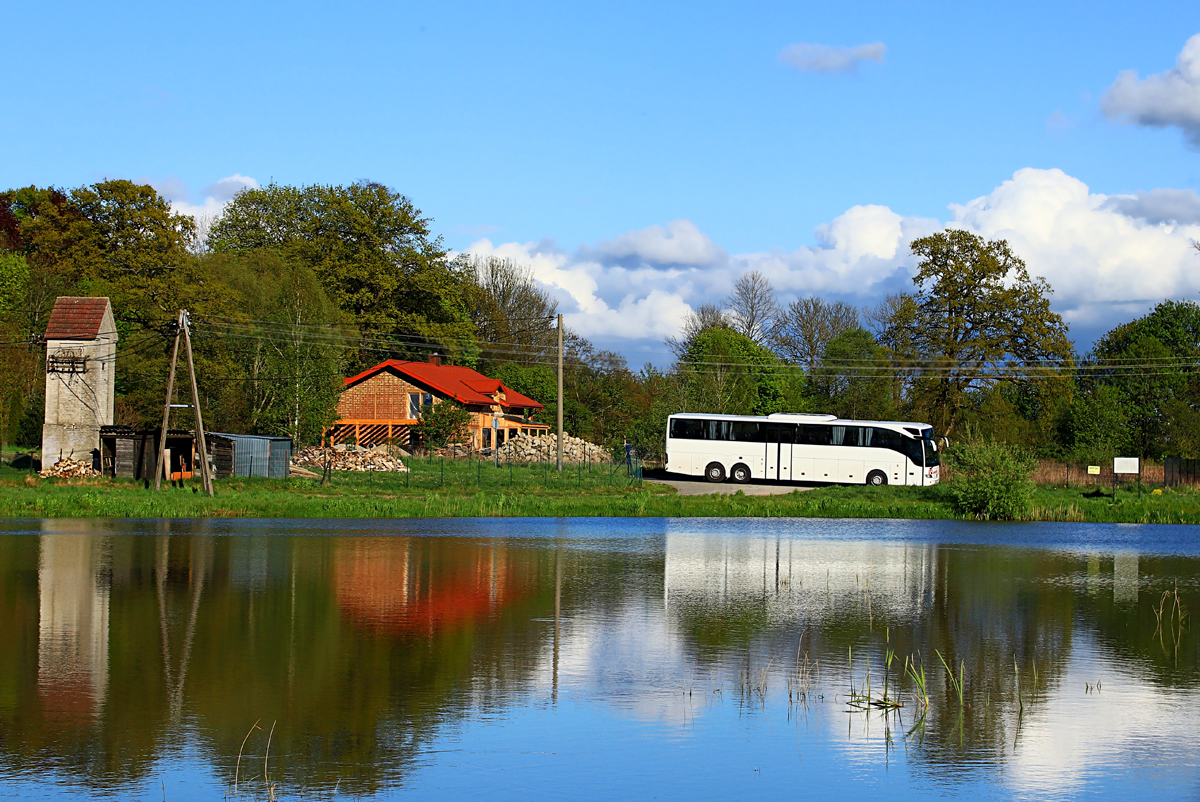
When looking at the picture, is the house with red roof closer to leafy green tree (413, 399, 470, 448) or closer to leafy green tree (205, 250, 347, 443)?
leafy green tree (413, 399, 470, 448)

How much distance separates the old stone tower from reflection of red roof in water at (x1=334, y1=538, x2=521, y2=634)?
21593 mm

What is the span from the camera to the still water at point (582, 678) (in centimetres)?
855

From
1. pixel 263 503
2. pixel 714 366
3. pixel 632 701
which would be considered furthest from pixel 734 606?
pixel 714 366

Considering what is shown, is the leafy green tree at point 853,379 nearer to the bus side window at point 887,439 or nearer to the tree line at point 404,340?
the tree line at point 404,340

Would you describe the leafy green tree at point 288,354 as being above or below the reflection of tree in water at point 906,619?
above

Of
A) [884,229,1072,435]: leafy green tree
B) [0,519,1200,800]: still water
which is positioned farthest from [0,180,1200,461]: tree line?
[0,519,1200,800]: still water

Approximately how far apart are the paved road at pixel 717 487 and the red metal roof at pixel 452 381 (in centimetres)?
2001

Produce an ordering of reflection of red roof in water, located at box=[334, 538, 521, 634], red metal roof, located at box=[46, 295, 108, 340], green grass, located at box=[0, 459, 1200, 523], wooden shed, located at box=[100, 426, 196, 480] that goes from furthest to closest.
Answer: red metal roof, located at box=[46, 295, 108, 340]
wooden shed, located at box=[100, 426, 196, 480]
green grass, located at box=[0, 459, 1200, 523]
reflection of red roof in water, located at box=[334, 538, 521, 634]

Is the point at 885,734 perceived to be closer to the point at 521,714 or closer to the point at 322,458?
the point at 521,714

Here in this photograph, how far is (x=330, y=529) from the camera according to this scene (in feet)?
99.9

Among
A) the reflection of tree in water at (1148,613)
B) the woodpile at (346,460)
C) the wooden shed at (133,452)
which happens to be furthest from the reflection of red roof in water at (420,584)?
the woodpile at (346,460)

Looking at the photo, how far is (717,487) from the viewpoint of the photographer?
168 feet

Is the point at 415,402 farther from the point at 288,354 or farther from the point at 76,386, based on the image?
the point at 76,386

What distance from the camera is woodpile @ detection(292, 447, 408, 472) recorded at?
53656mm
